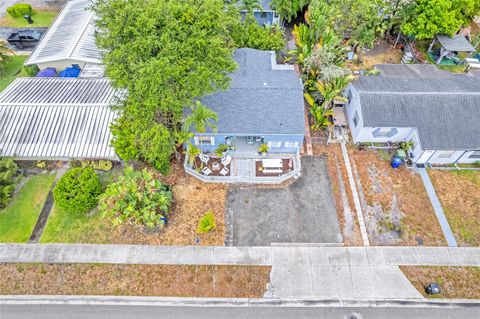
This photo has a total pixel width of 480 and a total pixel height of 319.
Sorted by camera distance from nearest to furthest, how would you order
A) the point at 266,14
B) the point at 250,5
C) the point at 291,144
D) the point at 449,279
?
the point at 449,279 → the point at 291,144 → the point at 250,5 → the point at 266,14

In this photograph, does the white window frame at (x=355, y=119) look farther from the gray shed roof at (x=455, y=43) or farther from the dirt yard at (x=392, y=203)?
the gray shed roof at (x=455, y=43)

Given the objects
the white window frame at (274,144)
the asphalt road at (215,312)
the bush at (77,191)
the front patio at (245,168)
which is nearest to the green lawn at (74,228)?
the bush at (77,191)

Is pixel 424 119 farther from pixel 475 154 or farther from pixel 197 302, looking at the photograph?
pixel 197 302

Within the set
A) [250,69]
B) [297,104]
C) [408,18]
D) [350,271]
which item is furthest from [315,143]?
[408,18]

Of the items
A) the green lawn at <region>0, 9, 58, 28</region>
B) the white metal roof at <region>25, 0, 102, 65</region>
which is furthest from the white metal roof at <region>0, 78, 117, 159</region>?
the green lawn at <region>0, 9, 58, 28</region>

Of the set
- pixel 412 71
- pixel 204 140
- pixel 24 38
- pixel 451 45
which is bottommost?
pixel 24 38

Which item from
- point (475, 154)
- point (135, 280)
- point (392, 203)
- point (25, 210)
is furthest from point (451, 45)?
point (25, 210)
